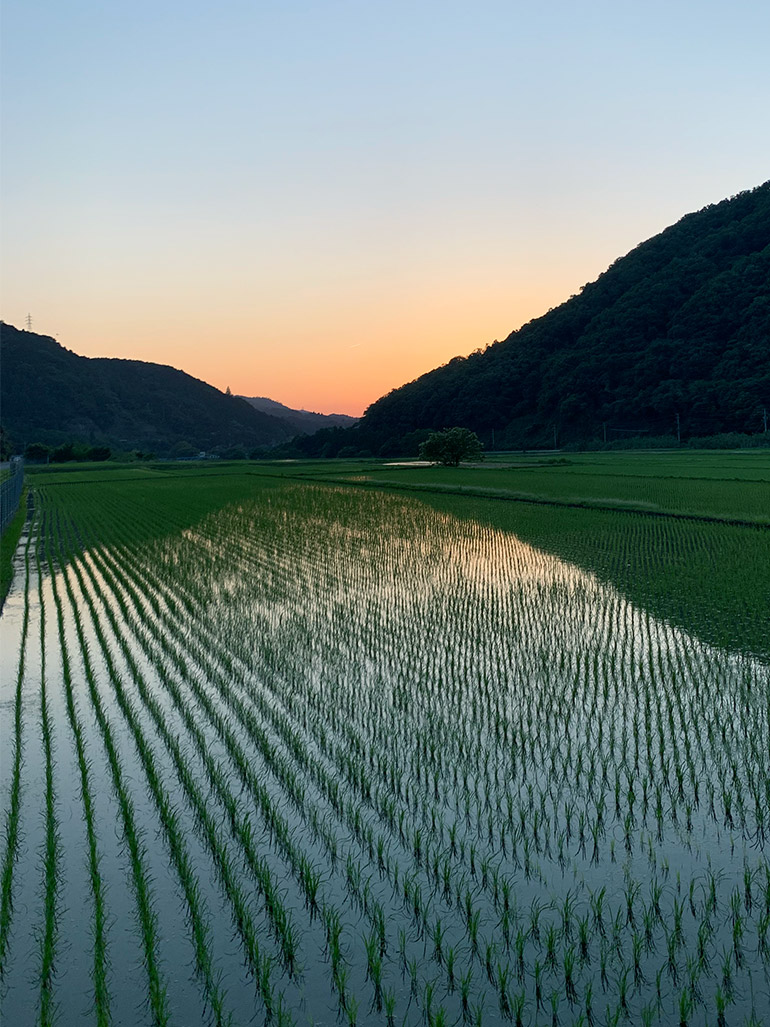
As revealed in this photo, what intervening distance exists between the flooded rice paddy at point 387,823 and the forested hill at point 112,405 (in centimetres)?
8131

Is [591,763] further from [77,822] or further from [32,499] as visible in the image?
[32,499]

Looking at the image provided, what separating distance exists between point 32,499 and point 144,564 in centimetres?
1741

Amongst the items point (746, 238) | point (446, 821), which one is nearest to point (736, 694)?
point (446, 821)

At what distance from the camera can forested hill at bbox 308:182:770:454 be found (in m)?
51.8

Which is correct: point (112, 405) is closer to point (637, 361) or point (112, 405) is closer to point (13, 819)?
point (637, 361)

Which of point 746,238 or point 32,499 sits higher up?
point 746,238

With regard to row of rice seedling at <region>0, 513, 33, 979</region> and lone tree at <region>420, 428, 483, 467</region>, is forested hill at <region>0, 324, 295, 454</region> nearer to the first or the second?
lone tree at <region>420, 428, 483, 467</region>

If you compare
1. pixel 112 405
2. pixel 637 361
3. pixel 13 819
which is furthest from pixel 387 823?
pixel 112 405

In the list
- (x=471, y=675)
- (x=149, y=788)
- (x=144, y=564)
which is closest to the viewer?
(x=149, y=788)

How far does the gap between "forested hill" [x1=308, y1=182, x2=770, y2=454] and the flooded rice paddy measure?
46161 mm

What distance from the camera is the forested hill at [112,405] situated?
93.8m

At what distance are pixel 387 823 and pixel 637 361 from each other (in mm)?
59226

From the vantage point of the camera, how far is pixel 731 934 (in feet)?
9.96

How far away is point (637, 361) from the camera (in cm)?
5866
